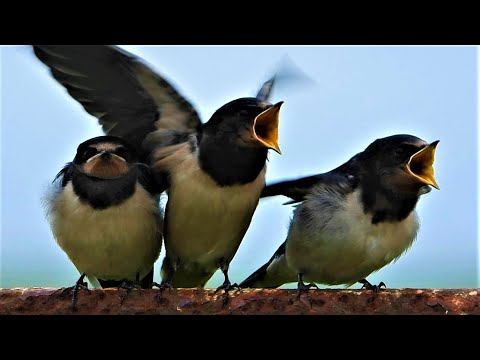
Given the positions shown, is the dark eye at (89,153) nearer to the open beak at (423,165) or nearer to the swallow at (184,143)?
the swallow at (184,143)

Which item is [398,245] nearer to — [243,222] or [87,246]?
[243,222]

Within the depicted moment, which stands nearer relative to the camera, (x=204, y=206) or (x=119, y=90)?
(x=204, y=206)

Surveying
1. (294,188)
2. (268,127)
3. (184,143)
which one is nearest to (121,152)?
(184,143)

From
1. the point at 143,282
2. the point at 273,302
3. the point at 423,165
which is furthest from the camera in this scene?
the point at 143,282

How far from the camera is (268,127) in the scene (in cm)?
251

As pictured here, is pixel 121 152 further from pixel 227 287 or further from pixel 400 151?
pixel 400 151

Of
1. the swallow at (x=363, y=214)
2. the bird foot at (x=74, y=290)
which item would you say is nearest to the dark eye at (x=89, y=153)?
the bird foot at (x=74, y=290)

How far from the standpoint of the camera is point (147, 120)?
2771 mm

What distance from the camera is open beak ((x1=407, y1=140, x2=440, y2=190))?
2.42 m

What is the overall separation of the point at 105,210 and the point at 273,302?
640 mm

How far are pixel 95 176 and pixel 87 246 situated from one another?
20 cm

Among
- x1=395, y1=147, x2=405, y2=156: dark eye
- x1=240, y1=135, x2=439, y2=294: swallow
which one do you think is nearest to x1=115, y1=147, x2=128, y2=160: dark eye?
x1=240, y1=135, x2=439, y2=294: swallow

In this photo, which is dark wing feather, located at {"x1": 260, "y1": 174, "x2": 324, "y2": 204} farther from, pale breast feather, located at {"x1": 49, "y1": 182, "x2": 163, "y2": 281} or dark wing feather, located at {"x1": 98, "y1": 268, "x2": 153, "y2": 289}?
dark wing feather, located at {"x1": 98, "y1": 268, "x2": 153, "y2": 289}

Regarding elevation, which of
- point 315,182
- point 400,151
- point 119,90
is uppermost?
point 119,90
